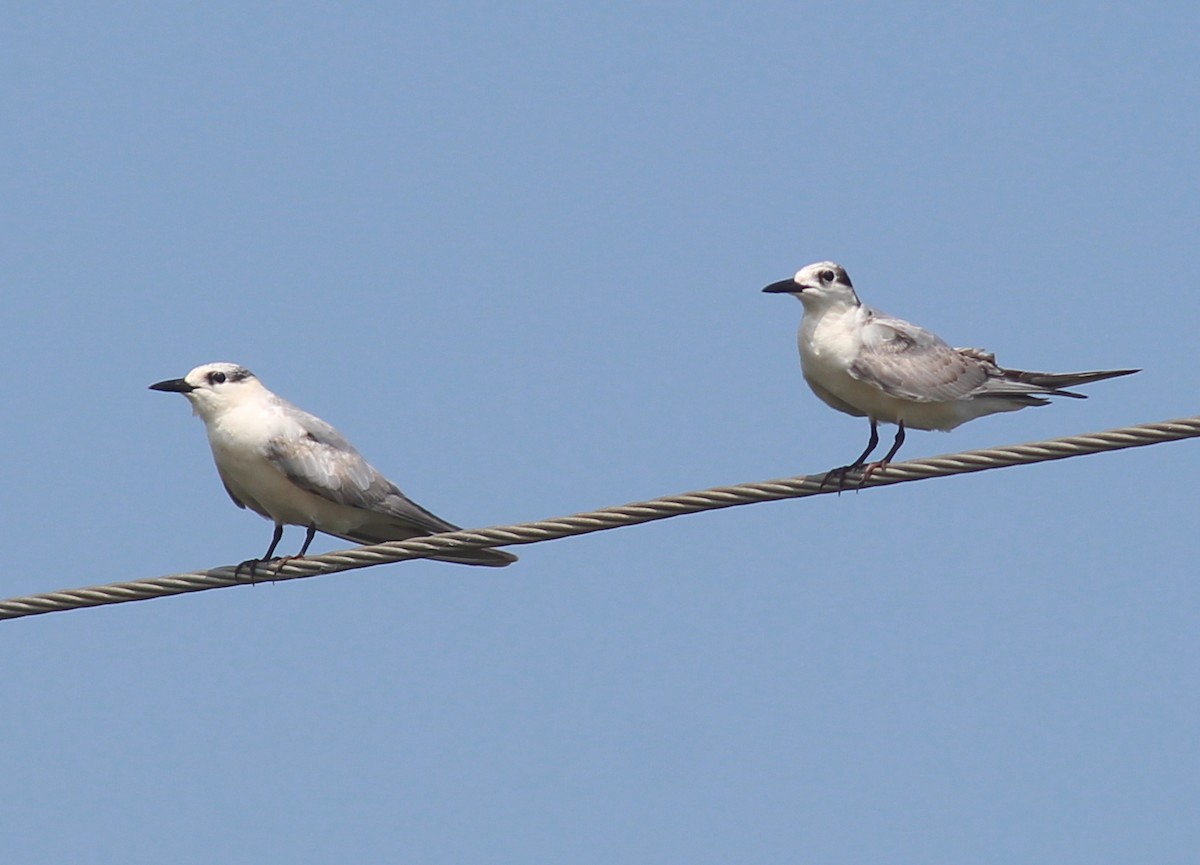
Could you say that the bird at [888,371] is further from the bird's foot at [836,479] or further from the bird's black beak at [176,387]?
the bird's black beak at [176,387]

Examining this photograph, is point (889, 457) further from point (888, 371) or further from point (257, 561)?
point (257, 561)

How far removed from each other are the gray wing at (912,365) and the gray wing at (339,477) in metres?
2.44

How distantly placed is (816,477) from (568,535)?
1480 mm

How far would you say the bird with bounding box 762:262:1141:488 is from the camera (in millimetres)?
10508

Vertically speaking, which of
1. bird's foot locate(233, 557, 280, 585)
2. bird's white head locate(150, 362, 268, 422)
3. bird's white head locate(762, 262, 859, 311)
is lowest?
bird's foot locate(233, 557, 280, 585)

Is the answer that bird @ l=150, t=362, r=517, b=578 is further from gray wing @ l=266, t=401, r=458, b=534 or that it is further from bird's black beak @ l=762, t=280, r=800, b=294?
bird's black beak @ l=762, t=280, r=800, b=294

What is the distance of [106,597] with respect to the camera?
8.91 m

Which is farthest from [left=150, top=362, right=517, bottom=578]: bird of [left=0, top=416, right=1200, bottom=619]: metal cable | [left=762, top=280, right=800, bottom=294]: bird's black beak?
[left=762, top=280, right=800, bottom=294]: bird's black beak

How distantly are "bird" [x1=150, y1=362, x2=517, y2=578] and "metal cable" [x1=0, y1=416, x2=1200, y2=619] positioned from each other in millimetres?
1201

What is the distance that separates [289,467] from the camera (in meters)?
10.7

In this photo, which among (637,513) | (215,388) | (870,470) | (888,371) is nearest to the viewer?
(637,513)

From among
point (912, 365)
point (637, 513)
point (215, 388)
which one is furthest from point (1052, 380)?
point (215, 388)

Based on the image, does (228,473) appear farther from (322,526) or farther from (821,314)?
(821,314)

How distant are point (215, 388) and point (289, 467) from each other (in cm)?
68
